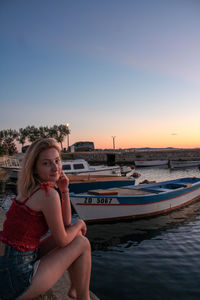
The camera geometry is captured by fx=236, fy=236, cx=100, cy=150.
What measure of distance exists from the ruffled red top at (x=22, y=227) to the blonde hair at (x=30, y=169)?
0.41 ft

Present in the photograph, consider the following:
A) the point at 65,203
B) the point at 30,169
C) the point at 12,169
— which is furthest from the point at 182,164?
the point at 30,169

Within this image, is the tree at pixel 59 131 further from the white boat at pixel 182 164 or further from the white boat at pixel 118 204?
the white boat at pixel 118 204

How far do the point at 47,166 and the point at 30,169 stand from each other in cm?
20

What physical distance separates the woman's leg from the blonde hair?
0.77m

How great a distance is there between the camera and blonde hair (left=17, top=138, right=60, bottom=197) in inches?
103

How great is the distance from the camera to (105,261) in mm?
7301

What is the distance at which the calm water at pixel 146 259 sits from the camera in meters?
5.65

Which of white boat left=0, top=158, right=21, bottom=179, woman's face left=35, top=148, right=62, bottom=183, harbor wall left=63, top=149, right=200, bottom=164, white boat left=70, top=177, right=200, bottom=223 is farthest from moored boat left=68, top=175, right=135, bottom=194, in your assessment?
harbor wall left=63, top=149, right=200, bottom=164

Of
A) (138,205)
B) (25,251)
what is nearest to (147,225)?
(138,205)

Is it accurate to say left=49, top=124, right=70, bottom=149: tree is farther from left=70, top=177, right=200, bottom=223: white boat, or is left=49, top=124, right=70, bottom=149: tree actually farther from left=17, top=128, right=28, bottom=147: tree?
left=70, top=177, right=200, bottom=223: white boat

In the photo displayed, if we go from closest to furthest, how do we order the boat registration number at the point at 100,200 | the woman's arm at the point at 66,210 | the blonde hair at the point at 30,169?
the blonde hair at the point at 30,169 → the woman's arm at the point at 66,210 → the boat registration number at the point at 100,200

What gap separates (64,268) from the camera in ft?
8.60

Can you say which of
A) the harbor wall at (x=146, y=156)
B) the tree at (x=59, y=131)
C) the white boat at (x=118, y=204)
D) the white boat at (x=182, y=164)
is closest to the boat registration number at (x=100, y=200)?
the white boat at (x=118, y=204)

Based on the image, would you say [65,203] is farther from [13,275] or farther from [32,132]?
[32,132]
